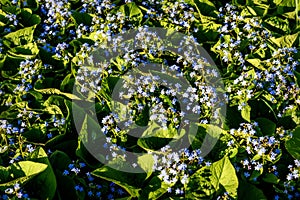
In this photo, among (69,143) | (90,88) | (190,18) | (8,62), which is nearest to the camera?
(69,143)

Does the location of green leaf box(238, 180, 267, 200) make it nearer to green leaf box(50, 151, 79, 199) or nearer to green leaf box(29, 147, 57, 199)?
green leaf box(50, 151, 79, 199)

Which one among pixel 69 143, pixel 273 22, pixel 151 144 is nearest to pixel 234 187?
pixel 151 144

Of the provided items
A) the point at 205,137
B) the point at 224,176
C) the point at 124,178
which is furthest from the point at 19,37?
the point at 224,176

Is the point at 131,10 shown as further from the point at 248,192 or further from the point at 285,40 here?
the point at 248,192

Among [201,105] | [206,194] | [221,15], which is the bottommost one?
[206,194]

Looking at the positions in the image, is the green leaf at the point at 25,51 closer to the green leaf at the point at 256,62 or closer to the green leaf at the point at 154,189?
the green leaf at the point at 154,189

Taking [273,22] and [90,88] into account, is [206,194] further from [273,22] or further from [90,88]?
[273,22]

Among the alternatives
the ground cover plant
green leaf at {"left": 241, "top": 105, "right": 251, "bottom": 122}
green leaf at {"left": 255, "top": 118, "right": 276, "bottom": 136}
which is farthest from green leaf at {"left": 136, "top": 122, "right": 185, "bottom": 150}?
green leaf at {"left": 255, "top": 118, "right": 276, "bottom": 136}
